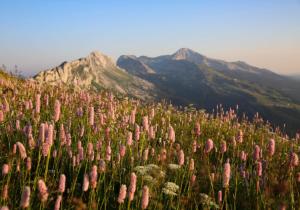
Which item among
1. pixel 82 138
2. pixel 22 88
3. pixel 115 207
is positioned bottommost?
pixel 115 207

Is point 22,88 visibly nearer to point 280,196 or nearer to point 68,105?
point 68,105

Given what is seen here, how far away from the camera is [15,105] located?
9078mm

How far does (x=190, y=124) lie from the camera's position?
1143 centimetres

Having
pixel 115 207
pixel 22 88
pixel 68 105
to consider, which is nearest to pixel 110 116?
pixel 68 105

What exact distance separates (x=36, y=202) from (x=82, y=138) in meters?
2.52

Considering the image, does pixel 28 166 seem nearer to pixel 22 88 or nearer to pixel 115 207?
pixel 115 207

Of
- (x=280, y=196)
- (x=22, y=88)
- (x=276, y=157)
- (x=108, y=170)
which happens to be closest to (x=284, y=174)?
(x=280, y=196)

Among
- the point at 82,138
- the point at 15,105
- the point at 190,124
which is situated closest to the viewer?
the point at 82,138

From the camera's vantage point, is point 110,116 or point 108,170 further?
point 110,116

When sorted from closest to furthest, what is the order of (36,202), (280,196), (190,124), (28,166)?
(28,166), (36,202), (280,196), (190,124)

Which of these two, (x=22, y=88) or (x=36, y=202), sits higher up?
(x=22, y=88)

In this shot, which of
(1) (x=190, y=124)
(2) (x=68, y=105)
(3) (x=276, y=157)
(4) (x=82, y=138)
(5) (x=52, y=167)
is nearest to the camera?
(5) (x=52, y=167)

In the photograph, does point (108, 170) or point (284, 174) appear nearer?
point (108, 170)

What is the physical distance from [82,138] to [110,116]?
45.5 inches
